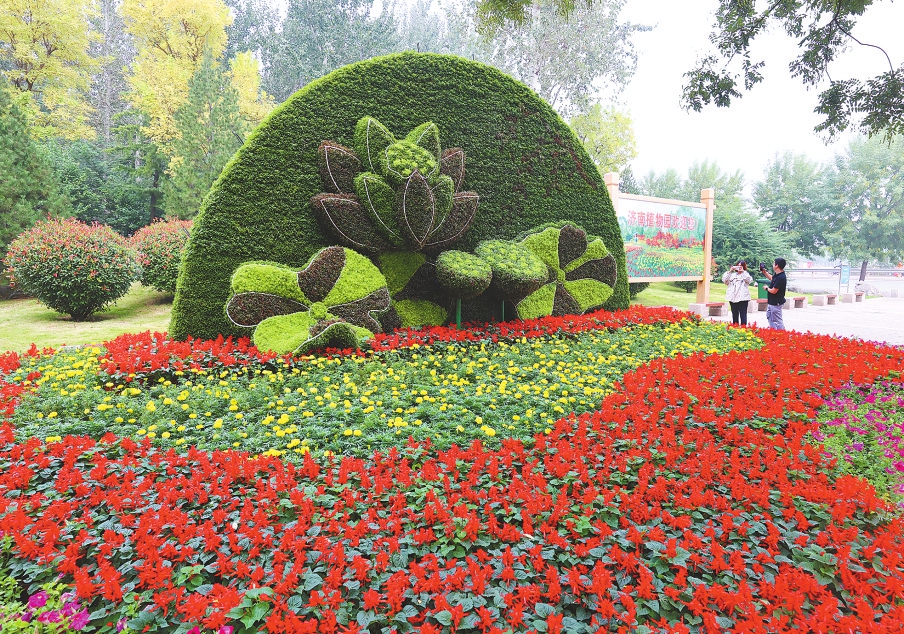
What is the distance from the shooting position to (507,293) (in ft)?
20.2

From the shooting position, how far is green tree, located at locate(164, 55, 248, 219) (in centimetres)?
1418

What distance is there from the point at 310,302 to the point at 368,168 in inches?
67.5

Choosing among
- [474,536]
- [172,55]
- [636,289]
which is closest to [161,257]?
[474,536]

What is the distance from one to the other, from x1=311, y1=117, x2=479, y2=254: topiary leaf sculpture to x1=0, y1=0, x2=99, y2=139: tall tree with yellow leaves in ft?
52.7

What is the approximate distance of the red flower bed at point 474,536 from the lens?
164cm

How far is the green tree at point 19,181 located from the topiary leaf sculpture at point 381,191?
9.54 metres

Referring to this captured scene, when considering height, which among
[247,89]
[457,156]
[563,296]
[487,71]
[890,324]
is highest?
[247,89]

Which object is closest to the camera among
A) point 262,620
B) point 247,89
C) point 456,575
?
point 262,620

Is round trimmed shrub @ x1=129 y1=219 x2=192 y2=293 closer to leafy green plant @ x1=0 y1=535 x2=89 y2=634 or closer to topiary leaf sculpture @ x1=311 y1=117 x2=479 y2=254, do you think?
topiary leaf sculpture @ x1=311 y1=117 x2=479 y2=254

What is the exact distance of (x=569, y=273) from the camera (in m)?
7.23

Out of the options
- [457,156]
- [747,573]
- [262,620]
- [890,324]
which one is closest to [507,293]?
[457,156]

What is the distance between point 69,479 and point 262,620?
142 cm

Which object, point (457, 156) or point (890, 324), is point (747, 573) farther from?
point (890, 324)

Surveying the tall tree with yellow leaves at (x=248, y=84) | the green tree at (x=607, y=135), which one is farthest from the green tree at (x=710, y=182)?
the tall tree with yellow leaves at (x=248, y=84)
